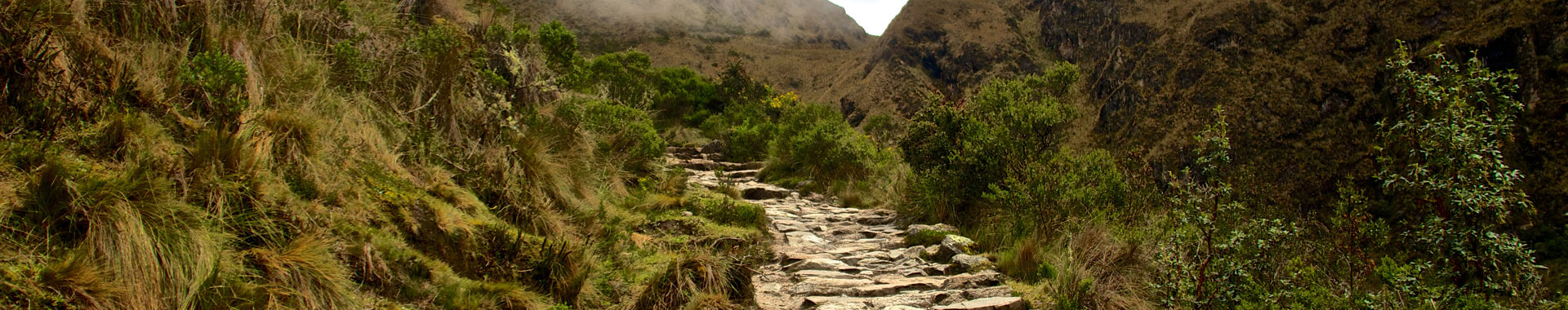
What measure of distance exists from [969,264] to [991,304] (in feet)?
3.63

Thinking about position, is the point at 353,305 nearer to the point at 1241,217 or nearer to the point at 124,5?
the point at 124,5

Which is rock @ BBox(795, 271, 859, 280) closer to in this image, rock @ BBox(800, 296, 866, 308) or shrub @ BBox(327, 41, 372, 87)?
rock @ BBox(800, 296, 866, 308)

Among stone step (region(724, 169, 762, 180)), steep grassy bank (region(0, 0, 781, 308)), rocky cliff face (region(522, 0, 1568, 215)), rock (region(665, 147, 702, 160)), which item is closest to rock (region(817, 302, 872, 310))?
steep grassy bank (region(0, 0, 781, 308))

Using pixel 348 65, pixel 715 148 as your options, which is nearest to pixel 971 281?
pixel 348 65

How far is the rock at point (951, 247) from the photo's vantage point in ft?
18.5

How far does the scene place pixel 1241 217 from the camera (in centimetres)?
466

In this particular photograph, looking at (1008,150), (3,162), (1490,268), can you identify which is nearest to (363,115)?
(3,162)

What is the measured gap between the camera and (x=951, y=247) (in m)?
5.69

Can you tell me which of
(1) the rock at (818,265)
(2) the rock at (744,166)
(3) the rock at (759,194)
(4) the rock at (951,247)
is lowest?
(2) the rock at (744,166)

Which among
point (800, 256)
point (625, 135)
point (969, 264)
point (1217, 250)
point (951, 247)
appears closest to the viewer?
point (1217, 250)

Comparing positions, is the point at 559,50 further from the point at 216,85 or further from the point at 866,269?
the point at 216,85

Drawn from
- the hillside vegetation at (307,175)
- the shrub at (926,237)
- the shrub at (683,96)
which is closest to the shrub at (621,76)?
the shrub at (683,96)

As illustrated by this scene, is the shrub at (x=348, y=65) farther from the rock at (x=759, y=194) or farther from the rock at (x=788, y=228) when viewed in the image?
the rock at (x=759, y=194)

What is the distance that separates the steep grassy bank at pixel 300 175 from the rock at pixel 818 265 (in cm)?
38
